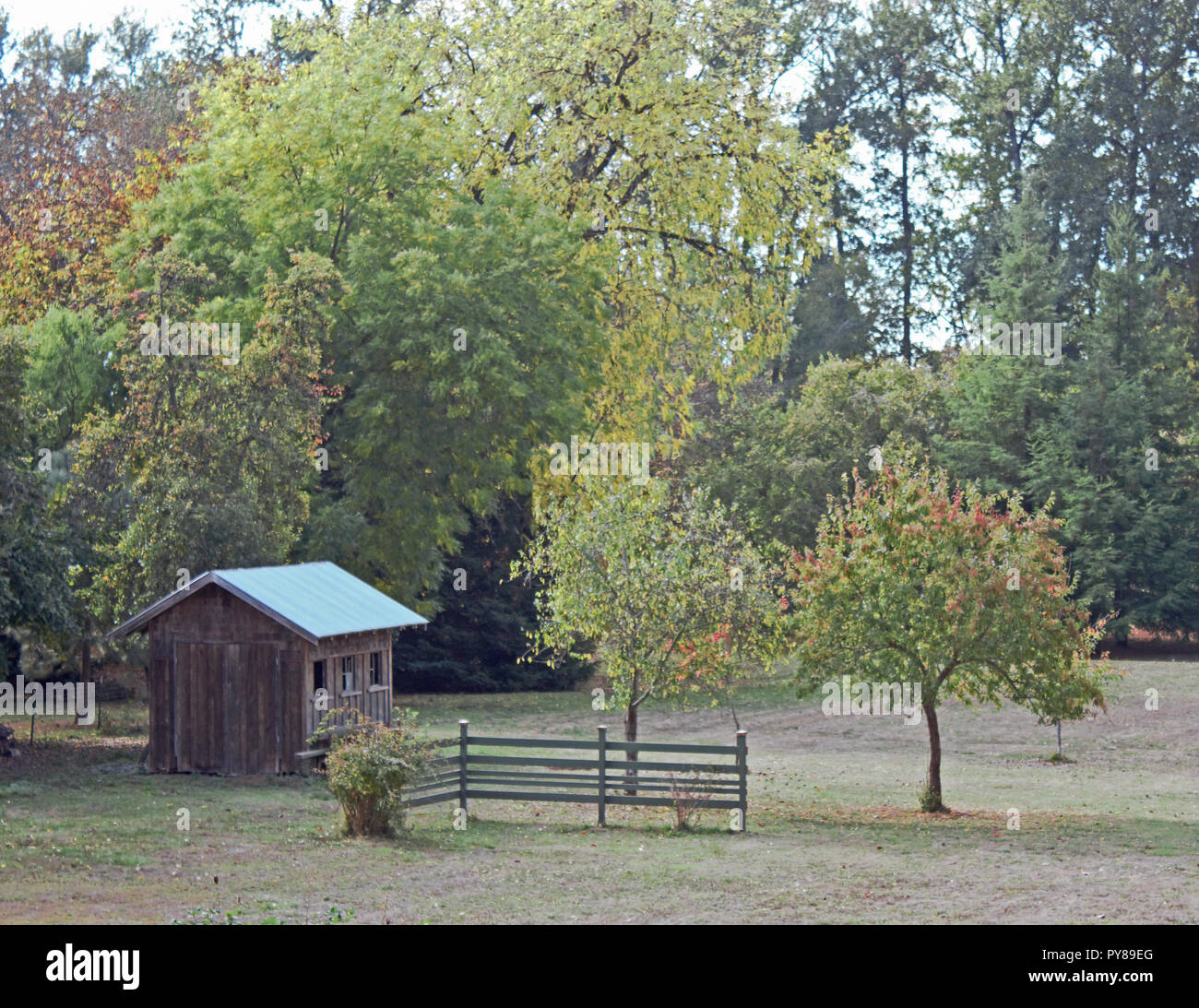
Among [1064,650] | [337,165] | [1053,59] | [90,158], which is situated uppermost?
[1053,59]

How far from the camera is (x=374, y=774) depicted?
19.8 metres

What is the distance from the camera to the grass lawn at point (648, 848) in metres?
15.6

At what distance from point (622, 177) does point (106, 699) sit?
19.4m

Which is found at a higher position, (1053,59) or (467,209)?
(1053,59)

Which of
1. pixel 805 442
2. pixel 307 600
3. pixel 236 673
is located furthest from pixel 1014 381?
pixel 236 673

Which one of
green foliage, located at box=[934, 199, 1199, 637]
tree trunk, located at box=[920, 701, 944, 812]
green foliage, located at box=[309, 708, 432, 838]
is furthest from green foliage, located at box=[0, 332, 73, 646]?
green foliage, located at box=[934, 199, 1199, 637]

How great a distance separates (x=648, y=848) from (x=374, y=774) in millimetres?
3812

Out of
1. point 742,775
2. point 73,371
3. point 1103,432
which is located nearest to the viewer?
point 742,775

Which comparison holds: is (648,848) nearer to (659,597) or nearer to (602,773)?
(602,773)

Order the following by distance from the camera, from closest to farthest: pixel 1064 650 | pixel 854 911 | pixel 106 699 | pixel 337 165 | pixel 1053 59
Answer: pixel 854 911 → pixel 1064 650 → pixel 337 165 → pixel 106 699 → pixel 1053 59

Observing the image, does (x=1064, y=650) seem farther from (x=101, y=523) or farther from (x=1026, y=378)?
(x=1026, y=378)

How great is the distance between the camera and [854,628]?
948 inches
